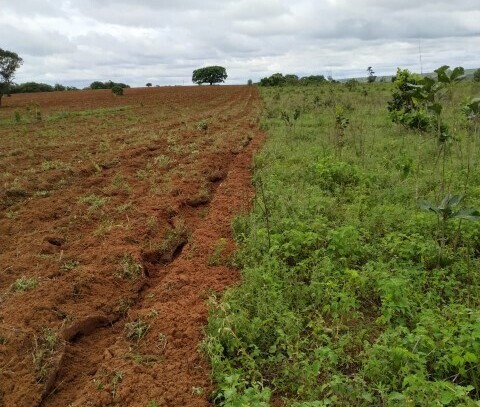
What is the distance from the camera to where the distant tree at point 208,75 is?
72062 millimetres

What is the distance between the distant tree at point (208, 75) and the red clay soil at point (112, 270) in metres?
65.5

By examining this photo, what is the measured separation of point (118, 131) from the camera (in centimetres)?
1380

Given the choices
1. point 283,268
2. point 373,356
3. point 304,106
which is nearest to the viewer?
point 373,356

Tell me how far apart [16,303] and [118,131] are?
417 inches

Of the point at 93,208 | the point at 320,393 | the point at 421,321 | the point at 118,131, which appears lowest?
the point at 320,393

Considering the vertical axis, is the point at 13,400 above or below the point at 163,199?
below

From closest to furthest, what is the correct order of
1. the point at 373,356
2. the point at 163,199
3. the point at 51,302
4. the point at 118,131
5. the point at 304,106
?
the point at 373,356 < the point at 51,302 < the point at 163,199 < the point at 118,131 < the point at 304,106

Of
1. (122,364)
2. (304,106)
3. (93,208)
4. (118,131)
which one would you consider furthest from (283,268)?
(304,106)

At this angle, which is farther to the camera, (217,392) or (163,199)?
(163,199)

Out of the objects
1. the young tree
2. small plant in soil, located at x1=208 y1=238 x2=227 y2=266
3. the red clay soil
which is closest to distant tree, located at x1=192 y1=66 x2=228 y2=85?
the young tree

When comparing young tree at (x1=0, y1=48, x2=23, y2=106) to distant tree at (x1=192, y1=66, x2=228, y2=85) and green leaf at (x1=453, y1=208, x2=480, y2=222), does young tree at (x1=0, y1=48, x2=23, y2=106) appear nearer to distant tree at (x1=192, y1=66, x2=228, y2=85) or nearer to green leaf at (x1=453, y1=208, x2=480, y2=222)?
green leaf at (x1=453, y1=208, x2=480, y2=222)

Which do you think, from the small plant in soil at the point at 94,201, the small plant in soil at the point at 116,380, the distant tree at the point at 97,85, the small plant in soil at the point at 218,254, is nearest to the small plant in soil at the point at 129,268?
the small plant in soil at the point at 218,254

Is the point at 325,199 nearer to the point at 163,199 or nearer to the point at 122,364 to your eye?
the point at 163,199

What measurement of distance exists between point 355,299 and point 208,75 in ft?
238
